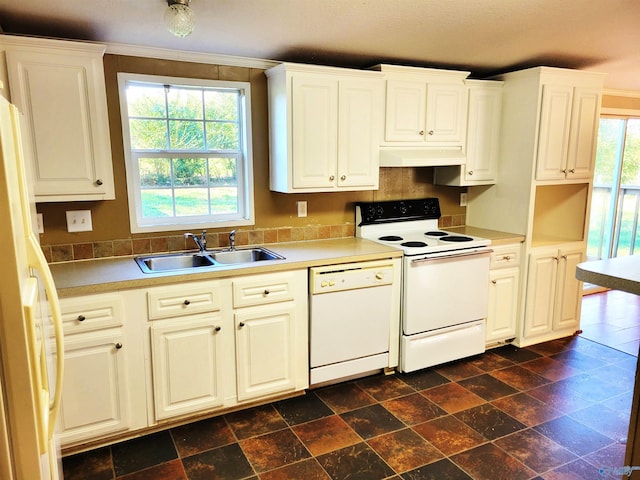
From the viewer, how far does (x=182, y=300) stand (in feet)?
7.98

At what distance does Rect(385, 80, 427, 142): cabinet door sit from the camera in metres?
3.20

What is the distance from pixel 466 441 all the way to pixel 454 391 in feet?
1.79

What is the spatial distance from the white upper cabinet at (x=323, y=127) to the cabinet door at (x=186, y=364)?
104 cm

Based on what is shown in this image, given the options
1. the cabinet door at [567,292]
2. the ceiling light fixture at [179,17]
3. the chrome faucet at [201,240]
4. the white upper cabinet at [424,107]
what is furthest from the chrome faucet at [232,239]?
the cabinet door at [567,292]

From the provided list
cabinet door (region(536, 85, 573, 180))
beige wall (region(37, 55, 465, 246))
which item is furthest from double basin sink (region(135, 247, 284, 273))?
cabinet door (region(536, 85, 573, 180))

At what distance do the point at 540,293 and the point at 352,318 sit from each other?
1682 mm

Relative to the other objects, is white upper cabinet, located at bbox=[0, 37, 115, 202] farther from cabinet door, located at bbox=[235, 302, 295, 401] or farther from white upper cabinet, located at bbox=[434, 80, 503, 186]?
white upper cabinet, located at bbox=[434, 80, 503, 186]

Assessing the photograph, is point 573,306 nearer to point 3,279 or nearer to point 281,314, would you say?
point 281,314

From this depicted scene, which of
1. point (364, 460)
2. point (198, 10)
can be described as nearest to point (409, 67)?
point (198, 10)

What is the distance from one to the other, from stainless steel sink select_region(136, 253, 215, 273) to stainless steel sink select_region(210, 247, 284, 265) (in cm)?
8

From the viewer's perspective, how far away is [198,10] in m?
2.14

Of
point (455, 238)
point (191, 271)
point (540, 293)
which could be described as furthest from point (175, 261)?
point (540, 293)

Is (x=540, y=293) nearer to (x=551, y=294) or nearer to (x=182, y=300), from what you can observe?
(x=551, y=294)

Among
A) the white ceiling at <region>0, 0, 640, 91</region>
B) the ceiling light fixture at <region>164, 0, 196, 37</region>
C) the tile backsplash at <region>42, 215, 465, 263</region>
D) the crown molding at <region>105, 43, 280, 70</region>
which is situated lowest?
the tile backsplash at <region>42, 215, 465, 263</region>
